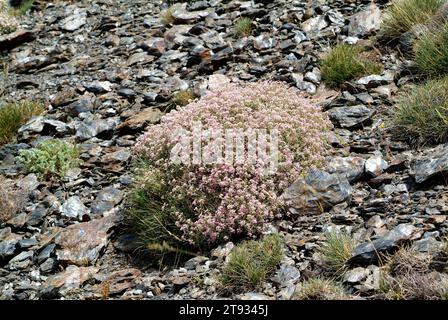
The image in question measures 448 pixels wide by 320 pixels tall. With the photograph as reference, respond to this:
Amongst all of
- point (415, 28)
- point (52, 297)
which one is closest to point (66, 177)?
point (52, 297)

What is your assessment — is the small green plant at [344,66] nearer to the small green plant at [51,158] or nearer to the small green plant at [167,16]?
the small green plant at [51,158]

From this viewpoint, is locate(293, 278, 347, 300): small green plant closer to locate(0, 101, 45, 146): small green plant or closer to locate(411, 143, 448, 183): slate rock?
locate(411, 143, 448, 183): slate rock

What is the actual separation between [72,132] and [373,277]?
6.71 meters

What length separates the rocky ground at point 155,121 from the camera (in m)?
6.99

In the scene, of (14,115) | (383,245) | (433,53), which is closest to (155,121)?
(14,115)

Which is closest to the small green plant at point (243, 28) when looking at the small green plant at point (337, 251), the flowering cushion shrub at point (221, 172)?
the flowering cushion shrub at point (221, 172)

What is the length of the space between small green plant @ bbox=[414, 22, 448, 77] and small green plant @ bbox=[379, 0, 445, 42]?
94cm

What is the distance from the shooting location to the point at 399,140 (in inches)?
330

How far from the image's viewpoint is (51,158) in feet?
32.5

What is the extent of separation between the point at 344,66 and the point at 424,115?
7.91 ft

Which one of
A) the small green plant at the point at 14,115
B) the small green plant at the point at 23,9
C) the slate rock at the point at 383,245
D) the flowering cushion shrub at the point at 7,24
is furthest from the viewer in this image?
the small green plant at the point at 23,9

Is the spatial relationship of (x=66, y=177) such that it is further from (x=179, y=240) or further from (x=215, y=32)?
(x=215, y=32)

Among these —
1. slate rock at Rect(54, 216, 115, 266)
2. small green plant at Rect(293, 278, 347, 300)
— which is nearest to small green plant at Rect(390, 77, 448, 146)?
small green plant at Rect(293, 278, 347, 300)

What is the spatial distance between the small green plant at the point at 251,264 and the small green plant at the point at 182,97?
439cm
